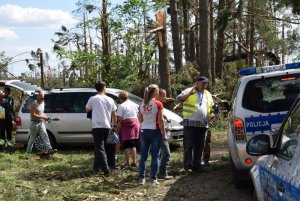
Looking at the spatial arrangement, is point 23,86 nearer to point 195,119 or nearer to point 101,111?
point 101,111

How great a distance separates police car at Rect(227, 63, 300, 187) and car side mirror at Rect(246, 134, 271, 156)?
99.7 inches

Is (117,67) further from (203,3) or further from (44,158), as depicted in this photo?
(44,158)

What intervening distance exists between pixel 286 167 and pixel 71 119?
9833 millimetres

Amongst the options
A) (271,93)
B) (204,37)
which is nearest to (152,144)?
(271,93)

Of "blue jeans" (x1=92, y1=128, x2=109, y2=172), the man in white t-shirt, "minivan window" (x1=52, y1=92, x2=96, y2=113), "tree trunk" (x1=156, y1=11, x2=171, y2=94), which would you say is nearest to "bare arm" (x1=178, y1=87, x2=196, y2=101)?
the man in white t-shirt

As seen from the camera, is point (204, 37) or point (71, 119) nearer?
point (71, 119)

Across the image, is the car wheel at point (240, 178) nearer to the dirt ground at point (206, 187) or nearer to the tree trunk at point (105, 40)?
the dirt ground at point (206, 187)

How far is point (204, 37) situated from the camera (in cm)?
1792

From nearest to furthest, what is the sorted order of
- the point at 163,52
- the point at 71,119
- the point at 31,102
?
the point at 71,119, the point at 31,102, the point at 163,52

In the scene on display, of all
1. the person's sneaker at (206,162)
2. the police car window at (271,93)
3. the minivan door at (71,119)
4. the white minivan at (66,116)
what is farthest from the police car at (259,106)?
the minivan door at (71,119)

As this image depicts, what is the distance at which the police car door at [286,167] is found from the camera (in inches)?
119

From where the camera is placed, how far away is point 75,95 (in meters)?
12.9

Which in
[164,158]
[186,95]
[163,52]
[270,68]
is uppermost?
[163,52]

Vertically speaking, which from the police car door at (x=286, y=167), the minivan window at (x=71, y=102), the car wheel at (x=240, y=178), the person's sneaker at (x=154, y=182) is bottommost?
the person's sneaker at (x=154, y=182)
